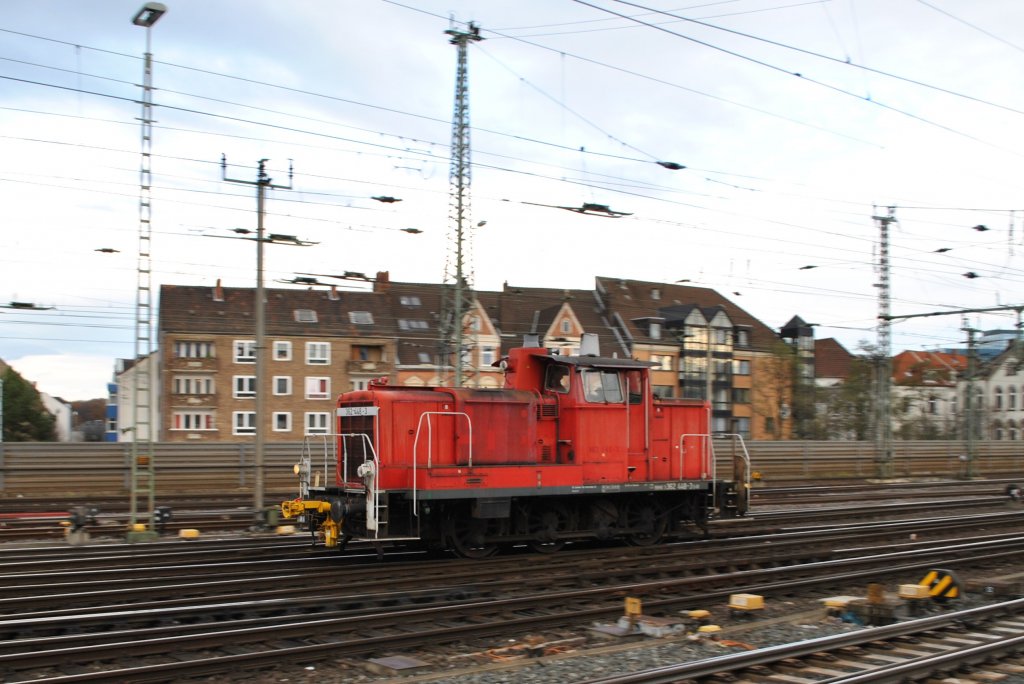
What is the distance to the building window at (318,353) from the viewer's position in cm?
5159

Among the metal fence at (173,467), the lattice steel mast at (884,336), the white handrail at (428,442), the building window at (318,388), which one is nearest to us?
the white handrail at (428,442)

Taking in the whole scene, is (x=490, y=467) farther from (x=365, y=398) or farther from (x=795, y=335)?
(x=795, y=335)

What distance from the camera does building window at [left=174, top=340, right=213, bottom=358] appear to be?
4938 centimetres

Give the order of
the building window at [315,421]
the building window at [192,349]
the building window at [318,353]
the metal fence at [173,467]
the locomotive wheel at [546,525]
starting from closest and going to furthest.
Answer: the locomotive wheel at [546,525]
the metal fence at [173,467]
the building window at [192,349]
the building window at [315,421]
the building window at [318,353]

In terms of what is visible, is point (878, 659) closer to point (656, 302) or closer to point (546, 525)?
point (546, 525)

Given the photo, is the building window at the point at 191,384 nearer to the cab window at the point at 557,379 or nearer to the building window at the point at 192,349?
the building window at the point at 192,349

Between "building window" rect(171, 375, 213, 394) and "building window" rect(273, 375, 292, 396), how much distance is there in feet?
11.4

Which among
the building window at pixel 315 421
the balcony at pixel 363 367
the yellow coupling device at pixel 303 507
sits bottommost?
the yellow coupling device at pixel 303 507

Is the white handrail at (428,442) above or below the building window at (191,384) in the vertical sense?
below

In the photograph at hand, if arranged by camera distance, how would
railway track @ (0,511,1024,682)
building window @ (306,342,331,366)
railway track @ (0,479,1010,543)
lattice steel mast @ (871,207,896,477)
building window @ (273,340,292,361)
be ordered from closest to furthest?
railway track @ (0,511,1024,682) < railway track @ (0,479,1010,543) < lattice steel mast @ (871,207,896,477) < building window @ (273,340,292,361) < building window @ (306,342,331,366)

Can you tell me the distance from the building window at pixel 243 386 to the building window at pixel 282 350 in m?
1.81

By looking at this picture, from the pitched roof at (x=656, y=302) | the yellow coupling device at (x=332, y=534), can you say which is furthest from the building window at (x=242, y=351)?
the yellow coupling device at (x=332, y=534)

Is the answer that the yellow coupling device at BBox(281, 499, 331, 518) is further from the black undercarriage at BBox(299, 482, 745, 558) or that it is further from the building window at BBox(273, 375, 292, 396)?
the building window at BBox(273, 375, 292, 396)

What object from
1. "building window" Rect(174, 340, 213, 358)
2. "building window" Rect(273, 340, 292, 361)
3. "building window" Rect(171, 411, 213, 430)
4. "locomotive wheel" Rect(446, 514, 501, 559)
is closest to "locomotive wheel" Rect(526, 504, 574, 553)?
"locomotive wheel" Rect(446, 514, 501, 559)
